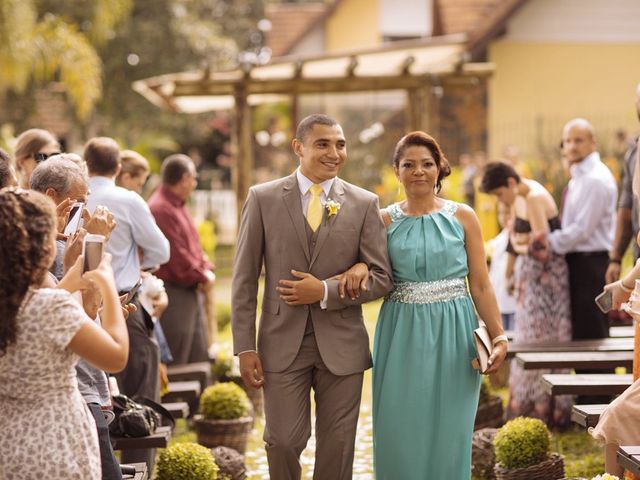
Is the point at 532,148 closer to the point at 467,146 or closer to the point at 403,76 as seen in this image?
the point at 467,146

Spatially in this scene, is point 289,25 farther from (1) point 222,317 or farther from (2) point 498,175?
(2) point 498,175

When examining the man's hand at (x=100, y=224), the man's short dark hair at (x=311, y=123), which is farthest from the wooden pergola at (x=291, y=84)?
the man's hand at (x=100, y=224)

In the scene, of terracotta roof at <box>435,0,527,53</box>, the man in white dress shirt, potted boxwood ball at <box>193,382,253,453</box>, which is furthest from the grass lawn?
terracotta roof at <box>435,0,527,53</box>

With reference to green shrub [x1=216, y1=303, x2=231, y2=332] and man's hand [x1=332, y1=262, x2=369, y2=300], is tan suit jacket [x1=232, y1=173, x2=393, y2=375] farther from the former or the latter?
green shrub [x1=216, y1=303, x2=231, y2=332]

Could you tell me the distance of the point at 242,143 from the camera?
15062 mm

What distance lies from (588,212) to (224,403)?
3.17 meters

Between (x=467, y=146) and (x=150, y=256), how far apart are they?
18.7 meters

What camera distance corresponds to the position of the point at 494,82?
23.7 meters

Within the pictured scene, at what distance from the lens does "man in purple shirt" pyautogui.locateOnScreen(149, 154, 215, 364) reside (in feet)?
30.2

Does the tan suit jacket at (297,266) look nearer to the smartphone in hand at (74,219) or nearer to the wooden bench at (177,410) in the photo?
the smartphone in hand at (74,219)

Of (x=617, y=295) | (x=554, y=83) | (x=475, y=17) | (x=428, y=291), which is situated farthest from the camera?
(x=475, y=17)

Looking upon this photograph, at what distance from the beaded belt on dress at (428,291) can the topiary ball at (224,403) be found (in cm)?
284

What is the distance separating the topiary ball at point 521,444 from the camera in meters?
7.00

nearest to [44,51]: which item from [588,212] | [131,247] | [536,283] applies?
[536,283]
